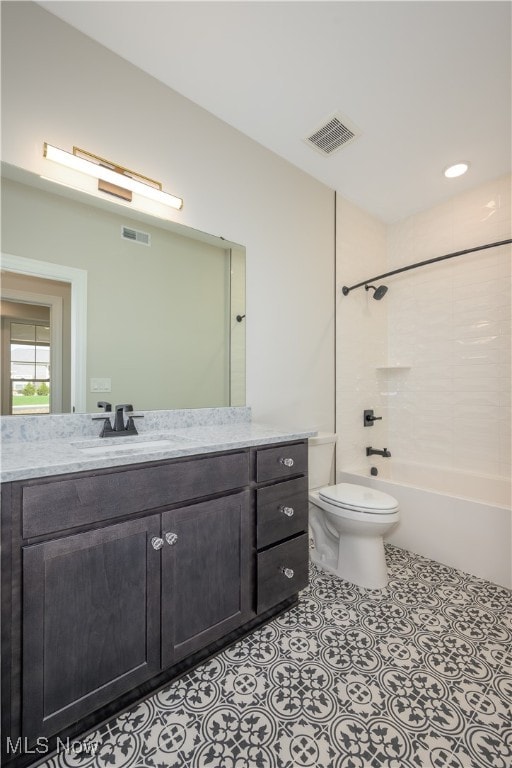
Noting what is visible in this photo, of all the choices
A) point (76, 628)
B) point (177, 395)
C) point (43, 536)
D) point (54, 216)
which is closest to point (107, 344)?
point (177, 395)

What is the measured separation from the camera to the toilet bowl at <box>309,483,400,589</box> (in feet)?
5.80

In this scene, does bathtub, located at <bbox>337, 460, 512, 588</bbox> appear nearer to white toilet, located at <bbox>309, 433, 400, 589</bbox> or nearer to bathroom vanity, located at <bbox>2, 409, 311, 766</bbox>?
white toilet, located at <bbox>309, 433, 400, 589</bbox>

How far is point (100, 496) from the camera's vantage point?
3.28 feet

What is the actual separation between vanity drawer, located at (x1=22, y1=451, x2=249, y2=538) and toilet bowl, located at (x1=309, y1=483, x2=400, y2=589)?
2.59 feet

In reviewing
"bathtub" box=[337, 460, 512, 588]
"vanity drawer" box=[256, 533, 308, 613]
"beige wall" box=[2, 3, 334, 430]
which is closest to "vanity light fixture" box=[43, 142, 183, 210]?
"beige wall" box=[2, 3, 334, 430]

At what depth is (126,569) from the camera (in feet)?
3.45

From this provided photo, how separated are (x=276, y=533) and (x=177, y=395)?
814mm

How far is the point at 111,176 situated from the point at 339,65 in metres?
1.18

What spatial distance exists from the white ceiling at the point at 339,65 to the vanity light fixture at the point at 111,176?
0.54 metres

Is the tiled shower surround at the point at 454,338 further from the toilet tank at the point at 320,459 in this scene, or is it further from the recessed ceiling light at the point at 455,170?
the toilet tank at the point at 320,459

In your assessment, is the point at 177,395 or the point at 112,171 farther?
the point at 177,395

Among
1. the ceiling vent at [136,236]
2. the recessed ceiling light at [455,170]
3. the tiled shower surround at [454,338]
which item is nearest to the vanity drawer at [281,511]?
the ceiling vent at [136,236]

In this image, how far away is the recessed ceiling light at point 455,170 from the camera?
225 centimetres

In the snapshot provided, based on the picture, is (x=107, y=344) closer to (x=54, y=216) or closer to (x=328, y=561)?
(x=54, y=216)
